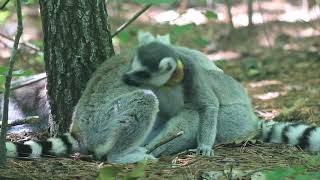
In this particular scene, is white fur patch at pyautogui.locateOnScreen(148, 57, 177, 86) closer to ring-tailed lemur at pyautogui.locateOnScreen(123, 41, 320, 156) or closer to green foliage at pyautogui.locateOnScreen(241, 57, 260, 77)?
ring-tailed lemur at pyautogui.locateOnScreen(123, 41, 320, 156)

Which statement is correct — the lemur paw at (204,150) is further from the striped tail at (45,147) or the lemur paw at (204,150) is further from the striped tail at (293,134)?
the striped tail at (45,147)

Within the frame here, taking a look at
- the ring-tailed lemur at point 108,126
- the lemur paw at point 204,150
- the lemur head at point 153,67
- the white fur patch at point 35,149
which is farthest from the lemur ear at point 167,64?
the white fur patch at point 35,149

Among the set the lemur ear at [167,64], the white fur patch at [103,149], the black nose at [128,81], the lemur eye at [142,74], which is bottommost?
the white fur patch at [103,149]

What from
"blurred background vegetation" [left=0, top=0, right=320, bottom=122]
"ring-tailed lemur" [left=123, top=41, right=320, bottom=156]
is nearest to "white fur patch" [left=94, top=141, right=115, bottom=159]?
"ring-tailed lemur" [left=123, top=41, right=320, bottom=156]

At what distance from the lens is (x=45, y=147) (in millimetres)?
4461

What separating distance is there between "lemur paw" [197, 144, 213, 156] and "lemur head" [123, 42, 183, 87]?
56cm

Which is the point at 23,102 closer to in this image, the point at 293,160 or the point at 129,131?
the point at 129,131

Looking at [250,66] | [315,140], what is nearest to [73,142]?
[315,140]

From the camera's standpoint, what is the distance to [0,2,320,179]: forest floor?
12.9 ft

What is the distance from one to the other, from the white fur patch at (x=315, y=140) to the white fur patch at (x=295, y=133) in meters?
0.11

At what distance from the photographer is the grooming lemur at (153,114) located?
14.3ft

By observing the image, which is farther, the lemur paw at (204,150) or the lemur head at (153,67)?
the lemur paw at (204,150)

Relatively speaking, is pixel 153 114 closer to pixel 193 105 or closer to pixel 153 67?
pixel 153 67

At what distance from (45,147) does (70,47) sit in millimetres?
890
